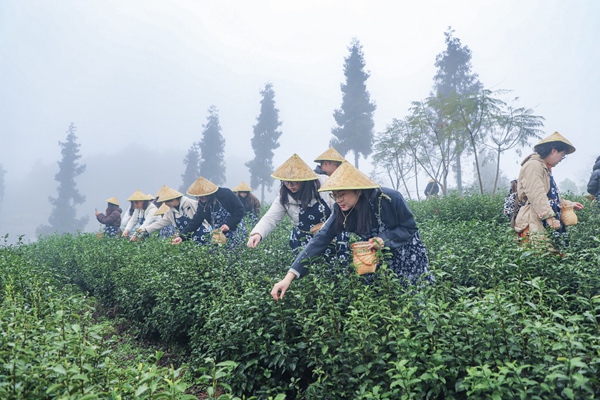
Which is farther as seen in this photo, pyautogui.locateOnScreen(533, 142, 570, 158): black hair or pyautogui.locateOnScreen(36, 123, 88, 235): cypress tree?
pyautogui.locateOnScreen(36, 123, 88, 235): cypress tree

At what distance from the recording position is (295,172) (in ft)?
13.8

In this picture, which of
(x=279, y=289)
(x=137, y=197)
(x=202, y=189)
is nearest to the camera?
(x=279, y=289)

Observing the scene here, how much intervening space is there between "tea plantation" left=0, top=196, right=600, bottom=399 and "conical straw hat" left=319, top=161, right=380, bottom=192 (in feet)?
2.10

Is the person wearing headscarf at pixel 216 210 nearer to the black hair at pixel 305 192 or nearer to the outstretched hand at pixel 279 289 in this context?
the black hair at pixel 305 192

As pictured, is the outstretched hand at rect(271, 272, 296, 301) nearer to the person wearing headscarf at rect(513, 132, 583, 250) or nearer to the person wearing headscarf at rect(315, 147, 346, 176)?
the person wearing headscarf at rect(513, 132, 583, 250)

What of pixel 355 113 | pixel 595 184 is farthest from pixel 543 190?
pixel 355 113

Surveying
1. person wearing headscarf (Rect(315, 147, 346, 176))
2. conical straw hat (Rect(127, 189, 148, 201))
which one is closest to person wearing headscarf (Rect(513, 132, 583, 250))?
person wearing headscarf (Rect(315, 147, 346, 176))

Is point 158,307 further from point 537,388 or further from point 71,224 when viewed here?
point 71,224

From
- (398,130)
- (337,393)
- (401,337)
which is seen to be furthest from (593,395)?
(398,130)

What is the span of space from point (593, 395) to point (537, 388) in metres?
0.21

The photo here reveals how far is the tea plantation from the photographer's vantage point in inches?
70.9

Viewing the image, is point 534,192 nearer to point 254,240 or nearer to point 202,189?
point 254,240

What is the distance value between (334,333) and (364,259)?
59 centimetres

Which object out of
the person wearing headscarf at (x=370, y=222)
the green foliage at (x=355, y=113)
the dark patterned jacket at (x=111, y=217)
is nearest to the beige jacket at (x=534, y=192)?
the person wearing headscarf at (x=370, y=222)
